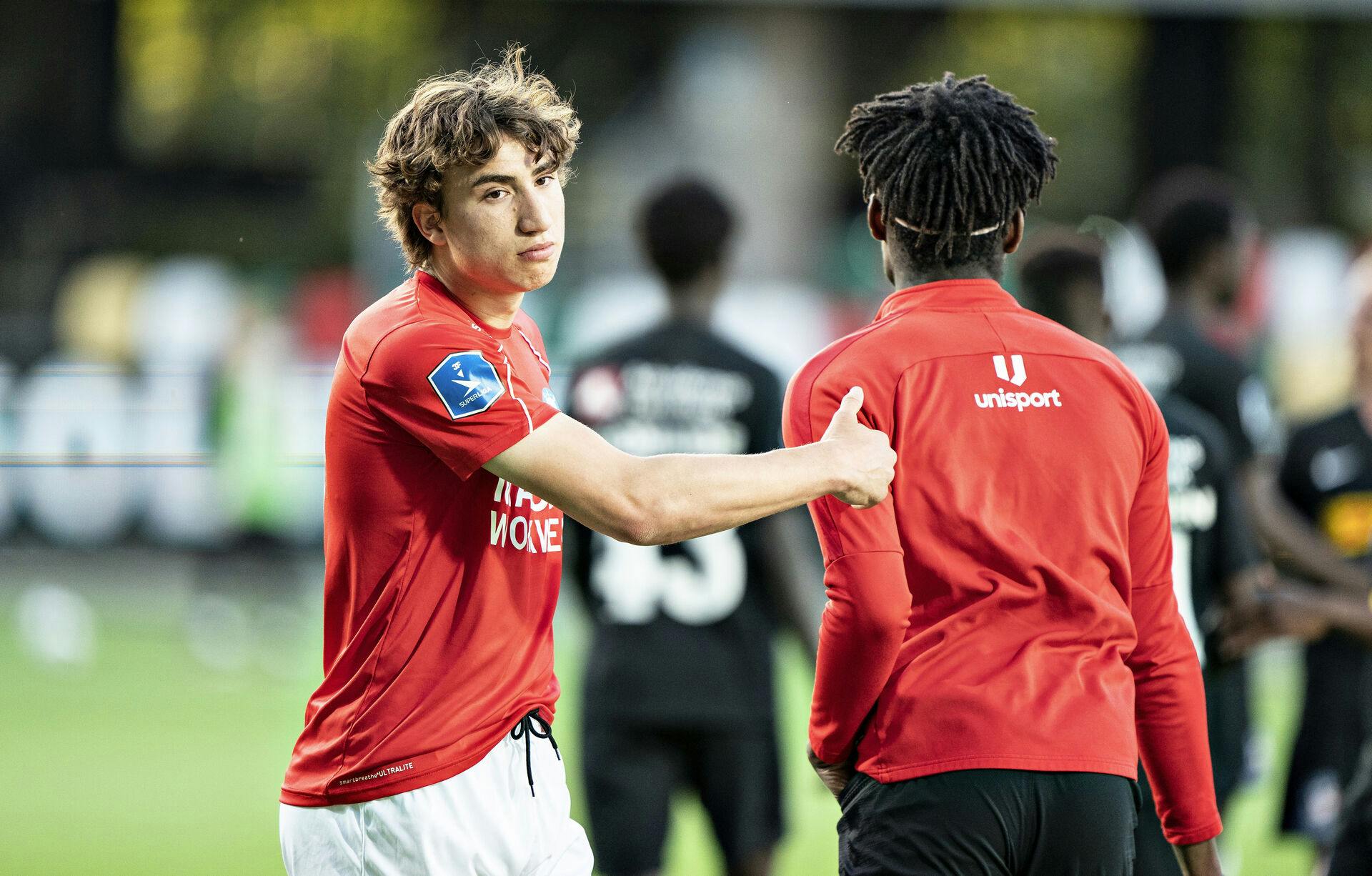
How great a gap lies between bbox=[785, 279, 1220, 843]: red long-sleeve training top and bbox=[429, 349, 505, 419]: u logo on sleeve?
0.57 m

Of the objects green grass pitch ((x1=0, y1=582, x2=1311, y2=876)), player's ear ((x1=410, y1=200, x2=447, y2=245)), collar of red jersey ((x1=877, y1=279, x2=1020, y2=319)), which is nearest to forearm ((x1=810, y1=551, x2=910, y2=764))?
collar of red jersey ((x1=877, y1=279, x2=1020, y2=319))

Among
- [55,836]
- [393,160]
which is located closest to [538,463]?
[393,160]

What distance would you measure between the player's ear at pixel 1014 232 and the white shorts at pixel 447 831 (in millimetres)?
1345

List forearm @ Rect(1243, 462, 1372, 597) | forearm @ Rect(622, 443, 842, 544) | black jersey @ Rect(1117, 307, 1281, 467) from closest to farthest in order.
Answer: forearm @ Rect(622, 443, 842, 544) < black jersey @ Rect(1117, 307, 1281, 467) < forearm @ Rect(1243, 462, 1372, 597)

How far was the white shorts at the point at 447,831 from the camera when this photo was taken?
306cm

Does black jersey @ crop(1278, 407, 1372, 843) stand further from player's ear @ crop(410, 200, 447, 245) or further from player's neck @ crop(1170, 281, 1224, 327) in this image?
player's ear @ crop(410, 200, 447, 245)

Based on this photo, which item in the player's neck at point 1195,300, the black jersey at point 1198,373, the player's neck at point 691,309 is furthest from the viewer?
the player's neck at point 1195,300

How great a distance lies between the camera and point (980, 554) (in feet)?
9.36

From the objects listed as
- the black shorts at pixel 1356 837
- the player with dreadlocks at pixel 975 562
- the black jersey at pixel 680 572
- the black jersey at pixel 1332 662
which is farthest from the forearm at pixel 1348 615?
the player with dreadlocks at pixel 975 562

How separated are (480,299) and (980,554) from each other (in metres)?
1.12

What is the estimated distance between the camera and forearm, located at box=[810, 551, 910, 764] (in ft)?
9.25

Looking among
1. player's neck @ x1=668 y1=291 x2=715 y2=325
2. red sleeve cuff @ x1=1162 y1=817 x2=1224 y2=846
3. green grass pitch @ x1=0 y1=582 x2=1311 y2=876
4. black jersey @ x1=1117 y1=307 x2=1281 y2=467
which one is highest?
player's neck @ x1=668 y1=291 x2=715 y2=325

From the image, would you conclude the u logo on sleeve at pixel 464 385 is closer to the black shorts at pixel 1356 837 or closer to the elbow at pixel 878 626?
the elbow at pixel 878 626

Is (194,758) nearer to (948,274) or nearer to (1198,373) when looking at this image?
(1198,373)
